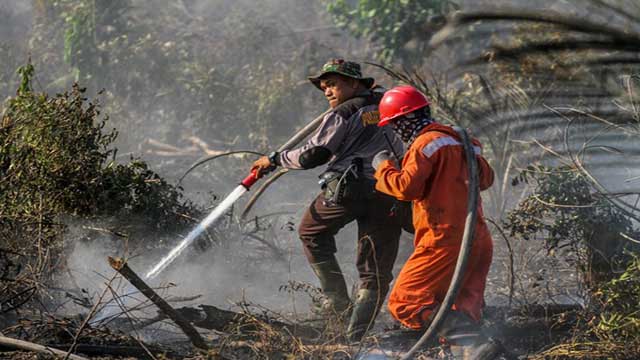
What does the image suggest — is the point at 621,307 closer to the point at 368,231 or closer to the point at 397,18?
the point at 368,231

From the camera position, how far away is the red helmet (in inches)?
172

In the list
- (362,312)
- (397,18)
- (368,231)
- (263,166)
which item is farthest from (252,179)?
(397,18)

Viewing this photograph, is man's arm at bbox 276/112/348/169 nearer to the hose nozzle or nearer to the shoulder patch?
the shoulder patch

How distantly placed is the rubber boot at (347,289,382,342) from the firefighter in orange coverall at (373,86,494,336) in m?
0.49

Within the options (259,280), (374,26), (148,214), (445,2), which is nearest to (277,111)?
(374,26)

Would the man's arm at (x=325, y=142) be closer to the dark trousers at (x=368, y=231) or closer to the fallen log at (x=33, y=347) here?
the dark trousers at (x=368, y=231)

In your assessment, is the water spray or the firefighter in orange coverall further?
the water spray

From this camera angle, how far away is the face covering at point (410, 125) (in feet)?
14.5

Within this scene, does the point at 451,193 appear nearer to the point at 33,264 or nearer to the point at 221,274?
the point at 33,264

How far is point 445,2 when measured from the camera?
11.9 metres

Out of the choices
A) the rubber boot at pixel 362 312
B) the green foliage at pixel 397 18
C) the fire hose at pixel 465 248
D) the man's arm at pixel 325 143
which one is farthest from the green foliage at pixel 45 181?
the green foliage at pixel 397 18

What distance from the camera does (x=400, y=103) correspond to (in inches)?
172

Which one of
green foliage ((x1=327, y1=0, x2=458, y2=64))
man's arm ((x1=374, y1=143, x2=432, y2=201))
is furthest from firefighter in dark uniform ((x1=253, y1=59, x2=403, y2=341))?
green foliage ((x1=327, y1=0, x2=458, y2=64))

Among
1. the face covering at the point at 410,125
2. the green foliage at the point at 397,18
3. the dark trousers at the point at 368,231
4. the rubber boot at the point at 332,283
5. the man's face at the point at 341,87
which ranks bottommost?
the green foliage at the point at 397,18
